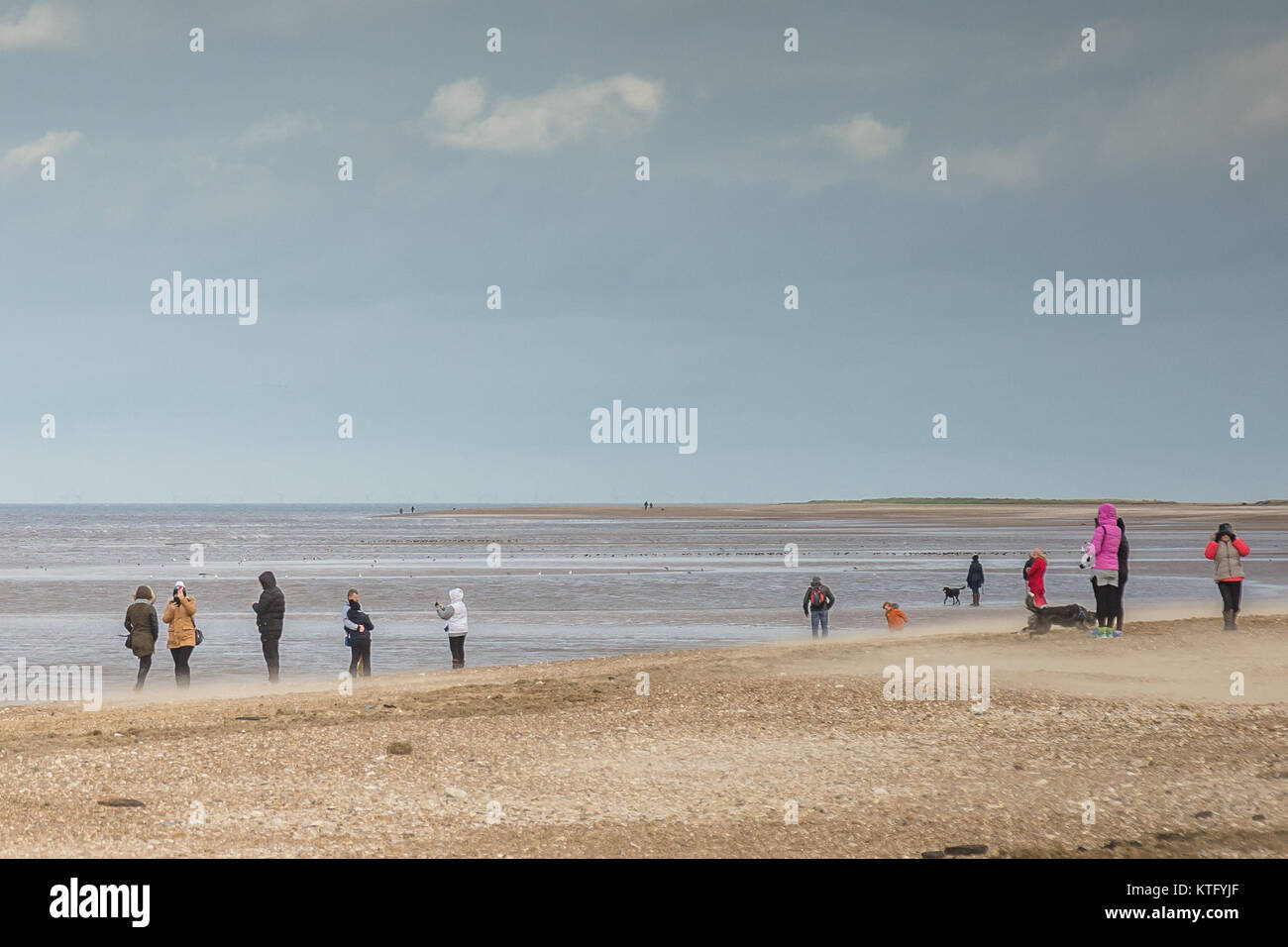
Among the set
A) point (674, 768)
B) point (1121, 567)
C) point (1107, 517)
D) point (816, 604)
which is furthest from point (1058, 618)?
point (674, 768)

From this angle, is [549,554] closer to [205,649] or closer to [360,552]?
→ [360,552]

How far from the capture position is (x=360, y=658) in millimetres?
21078

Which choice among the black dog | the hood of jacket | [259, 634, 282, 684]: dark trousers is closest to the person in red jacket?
the black dog

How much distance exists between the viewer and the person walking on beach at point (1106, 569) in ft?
70.8

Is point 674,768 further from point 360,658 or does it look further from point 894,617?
point 894,617

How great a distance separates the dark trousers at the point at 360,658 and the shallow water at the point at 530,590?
164 centimetres

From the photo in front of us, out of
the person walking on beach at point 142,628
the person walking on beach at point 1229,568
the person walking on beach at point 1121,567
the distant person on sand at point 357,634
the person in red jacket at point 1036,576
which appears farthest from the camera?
the person in red jacket at point 1036,576

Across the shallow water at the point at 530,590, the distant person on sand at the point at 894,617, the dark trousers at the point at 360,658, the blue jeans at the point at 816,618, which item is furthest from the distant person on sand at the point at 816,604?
the dark trousers at the point at 360,658

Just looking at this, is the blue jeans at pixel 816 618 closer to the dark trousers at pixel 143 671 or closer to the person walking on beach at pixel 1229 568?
the person walking on beach at pixel 1229 568

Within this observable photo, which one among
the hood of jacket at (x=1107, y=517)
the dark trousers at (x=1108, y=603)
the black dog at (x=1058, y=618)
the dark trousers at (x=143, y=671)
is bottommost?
the dark trousers at (x=143, y=671)

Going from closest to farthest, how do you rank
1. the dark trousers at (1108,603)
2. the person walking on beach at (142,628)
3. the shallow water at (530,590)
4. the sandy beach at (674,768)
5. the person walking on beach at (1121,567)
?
the sandy beach at (674,768)
the person walking on beach at (142,628)
the person walking on beach at (1121,567)
the dark trousers at (1108,603)
the shallow water at (530,590)

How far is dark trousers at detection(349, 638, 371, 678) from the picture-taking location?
2081 centimetres

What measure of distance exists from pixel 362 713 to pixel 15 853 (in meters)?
6.90

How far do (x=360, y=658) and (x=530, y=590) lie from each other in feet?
71.3
